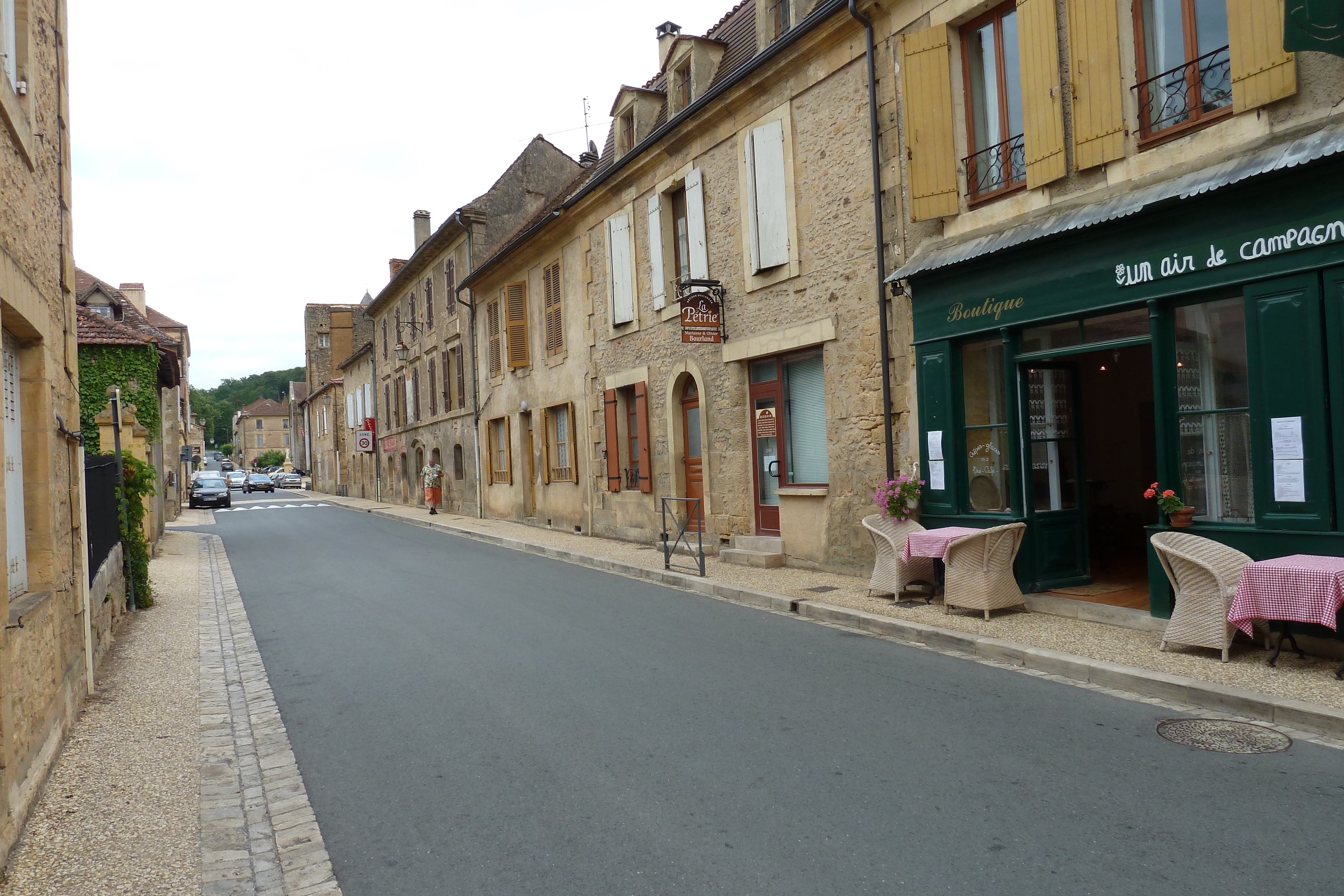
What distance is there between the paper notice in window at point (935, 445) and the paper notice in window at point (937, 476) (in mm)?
41

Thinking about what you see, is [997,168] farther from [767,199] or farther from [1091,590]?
[1091,590]

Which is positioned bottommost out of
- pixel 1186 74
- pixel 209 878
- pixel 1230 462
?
pixel 209 878

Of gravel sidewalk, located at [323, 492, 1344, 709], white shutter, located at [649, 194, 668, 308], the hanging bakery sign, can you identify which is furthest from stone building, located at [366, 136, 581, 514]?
gravel sidewalk, located at [323, 492, 1344, 709]

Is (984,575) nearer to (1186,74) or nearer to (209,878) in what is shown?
(1186,74)

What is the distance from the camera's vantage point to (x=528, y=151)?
86.0ft

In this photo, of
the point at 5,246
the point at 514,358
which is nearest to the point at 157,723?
the point at 5,246

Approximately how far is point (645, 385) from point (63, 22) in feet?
33.1

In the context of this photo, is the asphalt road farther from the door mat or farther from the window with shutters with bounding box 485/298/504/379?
the window with shutters with bounding box 485/298/504/379

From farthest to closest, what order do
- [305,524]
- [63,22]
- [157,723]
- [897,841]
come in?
[305,524]
[63,22]
[157,723]
[897,841]

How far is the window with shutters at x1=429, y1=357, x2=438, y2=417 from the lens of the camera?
29.3 meters

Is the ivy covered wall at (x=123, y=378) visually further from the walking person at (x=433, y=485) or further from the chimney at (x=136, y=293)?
the chimney at (x=136, y=293)

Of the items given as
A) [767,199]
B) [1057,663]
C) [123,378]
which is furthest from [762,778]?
[123,378]

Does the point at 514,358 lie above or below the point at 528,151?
below

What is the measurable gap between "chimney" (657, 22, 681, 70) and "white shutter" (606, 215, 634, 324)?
3121mm
